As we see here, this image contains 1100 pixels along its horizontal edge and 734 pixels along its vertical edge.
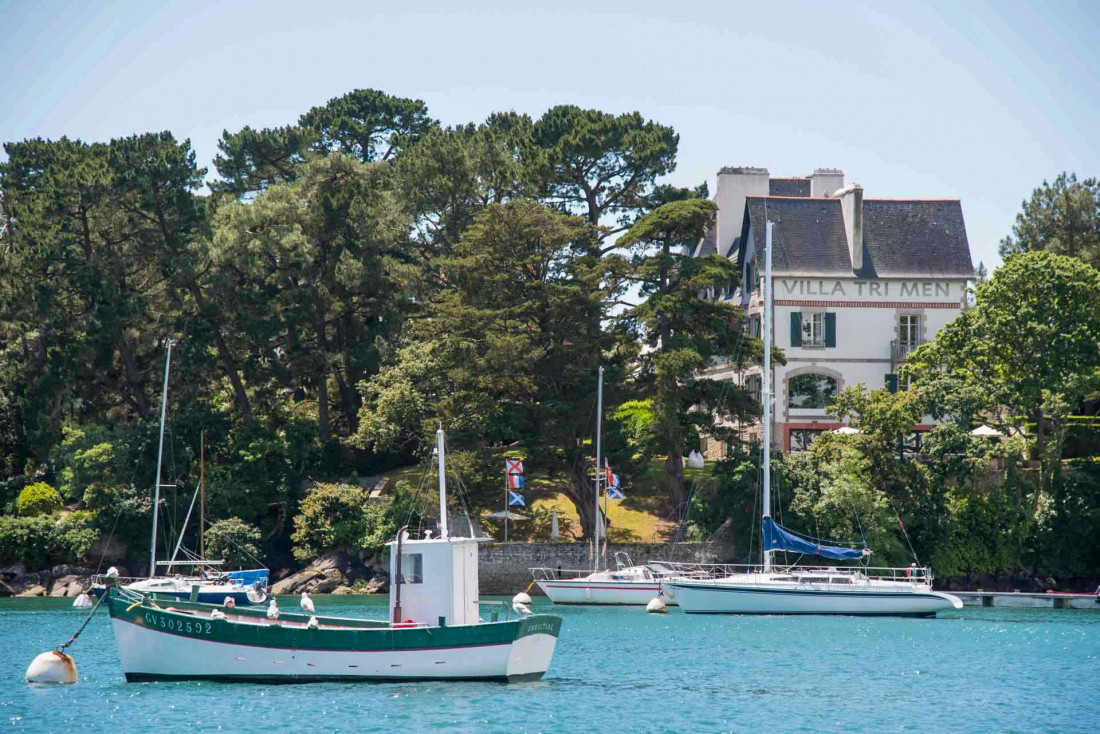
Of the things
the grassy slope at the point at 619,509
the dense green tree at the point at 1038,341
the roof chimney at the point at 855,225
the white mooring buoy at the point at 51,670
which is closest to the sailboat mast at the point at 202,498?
the grassy slope at the point at 619,509

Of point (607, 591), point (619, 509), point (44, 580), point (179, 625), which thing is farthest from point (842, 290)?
point (179, 625)

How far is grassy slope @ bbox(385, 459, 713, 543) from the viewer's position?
6125 cm

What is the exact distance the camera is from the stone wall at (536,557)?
58.6 metres

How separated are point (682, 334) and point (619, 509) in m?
9.50

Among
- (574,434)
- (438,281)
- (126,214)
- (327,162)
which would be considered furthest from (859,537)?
(126,214)

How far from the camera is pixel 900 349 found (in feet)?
217

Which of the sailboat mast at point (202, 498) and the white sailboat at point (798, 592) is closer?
the white sailboat at point (798, 592)

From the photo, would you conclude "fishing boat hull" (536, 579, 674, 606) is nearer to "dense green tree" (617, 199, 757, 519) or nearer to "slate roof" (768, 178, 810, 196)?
"dense green tree" (617, 199, 757, 519)

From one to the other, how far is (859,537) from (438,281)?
90.3ft

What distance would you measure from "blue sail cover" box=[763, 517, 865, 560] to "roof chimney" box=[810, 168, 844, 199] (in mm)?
28017

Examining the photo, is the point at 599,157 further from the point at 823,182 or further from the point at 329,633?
the point at 329,633

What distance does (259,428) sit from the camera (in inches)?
2589

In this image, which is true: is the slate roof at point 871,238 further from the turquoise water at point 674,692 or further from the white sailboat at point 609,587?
the turquoise water at point 674,692

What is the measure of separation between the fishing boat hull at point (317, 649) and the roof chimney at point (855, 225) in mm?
40496
